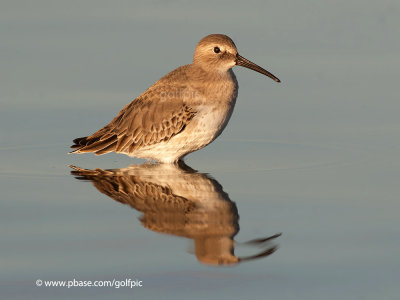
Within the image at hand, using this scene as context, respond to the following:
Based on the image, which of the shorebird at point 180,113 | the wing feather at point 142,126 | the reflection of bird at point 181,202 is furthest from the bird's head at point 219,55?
the reflection of bird at point 181,202

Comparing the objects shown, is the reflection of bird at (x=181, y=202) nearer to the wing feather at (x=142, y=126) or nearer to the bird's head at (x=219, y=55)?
the wing feather at (x=142, y=126)

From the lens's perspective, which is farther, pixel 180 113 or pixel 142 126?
Answer: pixel 142 126

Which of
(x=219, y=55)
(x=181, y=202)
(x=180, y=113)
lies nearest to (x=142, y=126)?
(x=180, y=113)

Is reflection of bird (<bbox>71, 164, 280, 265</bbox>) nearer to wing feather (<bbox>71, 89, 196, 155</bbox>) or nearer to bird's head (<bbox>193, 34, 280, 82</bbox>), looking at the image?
wing feather (<bbox>71, 89, 196, 155</bbox>)

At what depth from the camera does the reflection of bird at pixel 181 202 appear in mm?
10508

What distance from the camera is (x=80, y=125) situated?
15.6 metres

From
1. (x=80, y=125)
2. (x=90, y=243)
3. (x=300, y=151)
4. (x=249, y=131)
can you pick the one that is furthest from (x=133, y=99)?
(x=90, y=243)

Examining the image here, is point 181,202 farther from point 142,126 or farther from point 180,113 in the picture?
point 142,126

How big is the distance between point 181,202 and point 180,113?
8.43 feet

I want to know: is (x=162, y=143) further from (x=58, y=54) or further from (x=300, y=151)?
(x=58, y=54)

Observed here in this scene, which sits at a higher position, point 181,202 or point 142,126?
point 142,126

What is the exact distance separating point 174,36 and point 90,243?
8.45 metres

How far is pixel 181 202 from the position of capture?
12.0m

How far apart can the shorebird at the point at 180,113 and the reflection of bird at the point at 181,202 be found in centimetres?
37
